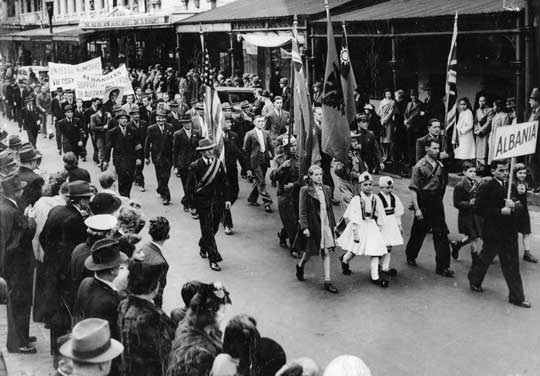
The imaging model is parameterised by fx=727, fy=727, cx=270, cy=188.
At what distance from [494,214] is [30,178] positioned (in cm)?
580

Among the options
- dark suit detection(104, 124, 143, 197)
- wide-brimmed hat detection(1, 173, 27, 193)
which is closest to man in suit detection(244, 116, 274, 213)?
dark suit detection(104, 124, 143, 197)

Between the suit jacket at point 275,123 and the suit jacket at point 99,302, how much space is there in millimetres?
9978

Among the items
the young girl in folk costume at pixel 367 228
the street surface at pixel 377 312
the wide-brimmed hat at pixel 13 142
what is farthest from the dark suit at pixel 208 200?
the wide-brimmed hat at pixel 13 142

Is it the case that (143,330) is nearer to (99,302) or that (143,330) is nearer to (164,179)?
(99,302)

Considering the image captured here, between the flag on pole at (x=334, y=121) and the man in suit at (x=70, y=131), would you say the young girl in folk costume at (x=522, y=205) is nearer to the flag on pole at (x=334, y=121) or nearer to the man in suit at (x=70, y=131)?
the flag on pole at (x=334, y=121)

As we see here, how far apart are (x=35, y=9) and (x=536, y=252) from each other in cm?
5314

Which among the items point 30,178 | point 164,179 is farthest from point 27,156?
point 164,179

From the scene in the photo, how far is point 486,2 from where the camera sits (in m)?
14.6

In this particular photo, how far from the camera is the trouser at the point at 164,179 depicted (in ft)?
45.3

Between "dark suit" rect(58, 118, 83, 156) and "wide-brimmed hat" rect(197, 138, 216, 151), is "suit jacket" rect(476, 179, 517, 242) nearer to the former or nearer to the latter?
"wide-brimmed hat" rect(197, 138, 216, 151)

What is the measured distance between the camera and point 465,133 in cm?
1509

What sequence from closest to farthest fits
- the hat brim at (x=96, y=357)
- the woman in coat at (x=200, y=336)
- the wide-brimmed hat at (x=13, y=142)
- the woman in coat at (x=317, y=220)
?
the hat brim at (x=96, y=357), the woman in coat at (x=200, y=336), the woman in coat at (x=317, y=220), the wide-brimmed hat at (x=13, y=142)

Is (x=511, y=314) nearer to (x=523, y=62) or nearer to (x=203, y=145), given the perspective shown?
(x=203, y=145)

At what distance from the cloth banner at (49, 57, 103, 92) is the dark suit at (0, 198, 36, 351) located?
39.3ft
